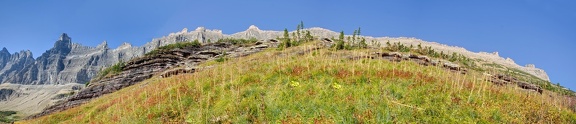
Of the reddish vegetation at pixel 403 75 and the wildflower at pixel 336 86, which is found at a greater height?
the reddish vegetation at pixel 403 75

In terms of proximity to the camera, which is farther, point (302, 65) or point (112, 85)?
point (112, 85)

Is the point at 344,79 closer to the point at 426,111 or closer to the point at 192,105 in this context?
the point at 426,111

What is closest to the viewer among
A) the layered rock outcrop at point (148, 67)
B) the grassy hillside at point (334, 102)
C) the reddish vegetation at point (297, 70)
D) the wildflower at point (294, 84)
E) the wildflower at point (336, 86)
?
the grassy hillside at point (334, 102)

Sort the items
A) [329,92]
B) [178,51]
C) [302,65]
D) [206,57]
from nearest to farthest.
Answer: [329,92] → [302,65] → [206,57] → [178,51]

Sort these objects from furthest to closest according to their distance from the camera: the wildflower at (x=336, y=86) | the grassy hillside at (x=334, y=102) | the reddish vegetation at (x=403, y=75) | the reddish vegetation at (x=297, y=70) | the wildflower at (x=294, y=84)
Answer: the reddish vegetation at (x=297, y=70) < the reddish vegetation at (x=403, y=75) < the wildflower at (x=294, y=84) < the wildflower at (x=336, y=86) < the grassy hillside at (x=334, y=102)

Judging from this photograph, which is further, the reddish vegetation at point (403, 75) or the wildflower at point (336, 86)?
the reddish vegetation at point (403, 75)

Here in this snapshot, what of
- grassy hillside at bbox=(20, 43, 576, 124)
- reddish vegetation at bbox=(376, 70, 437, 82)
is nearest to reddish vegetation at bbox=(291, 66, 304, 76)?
grassy hillside at bbox=(20, 43, 576, 124)

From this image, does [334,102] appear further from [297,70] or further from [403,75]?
[403,75]

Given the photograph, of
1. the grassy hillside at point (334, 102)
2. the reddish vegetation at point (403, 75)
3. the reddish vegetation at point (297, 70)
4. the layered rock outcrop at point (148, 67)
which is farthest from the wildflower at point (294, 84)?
the layered rock outcrop at point (148, 67)

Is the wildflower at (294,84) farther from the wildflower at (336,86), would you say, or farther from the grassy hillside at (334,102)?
the wildflower at (336,86)

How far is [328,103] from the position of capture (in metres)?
11.2

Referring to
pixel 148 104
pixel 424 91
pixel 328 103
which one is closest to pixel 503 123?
pixel 424 91

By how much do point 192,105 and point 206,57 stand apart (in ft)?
230

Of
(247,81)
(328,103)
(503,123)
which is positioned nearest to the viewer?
(503,123)
